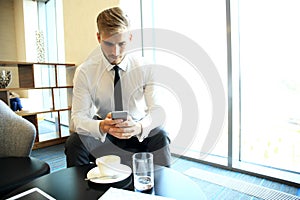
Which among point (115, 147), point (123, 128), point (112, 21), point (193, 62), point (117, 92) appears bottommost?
point (115, 147)

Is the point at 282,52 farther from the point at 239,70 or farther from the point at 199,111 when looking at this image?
the point at 199,111

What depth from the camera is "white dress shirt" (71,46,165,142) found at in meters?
1.40

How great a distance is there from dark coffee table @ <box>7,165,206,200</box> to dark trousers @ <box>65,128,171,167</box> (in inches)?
11.9

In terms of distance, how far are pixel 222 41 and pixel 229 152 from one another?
1.03m

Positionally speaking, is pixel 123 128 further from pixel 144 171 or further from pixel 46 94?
pixel 46 94

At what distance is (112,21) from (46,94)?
373 cm

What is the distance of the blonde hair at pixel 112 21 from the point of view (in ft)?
4.25

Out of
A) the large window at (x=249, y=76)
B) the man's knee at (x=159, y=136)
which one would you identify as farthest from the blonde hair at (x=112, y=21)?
the large window at (x=249, y=76)

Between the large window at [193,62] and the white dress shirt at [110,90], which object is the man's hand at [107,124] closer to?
the white dress shirt at [110,90]

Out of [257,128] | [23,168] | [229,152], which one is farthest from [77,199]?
[257,128]

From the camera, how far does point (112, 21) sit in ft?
4.25

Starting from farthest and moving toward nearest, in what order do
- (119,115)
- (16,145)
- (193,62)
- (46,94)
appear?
(46,94)
(193,62)
(16,145)
(119,115)

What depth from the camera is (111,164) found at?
34.5 inches

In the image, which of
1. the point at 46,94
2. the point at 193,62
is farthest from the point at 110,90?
the point at 46,94
